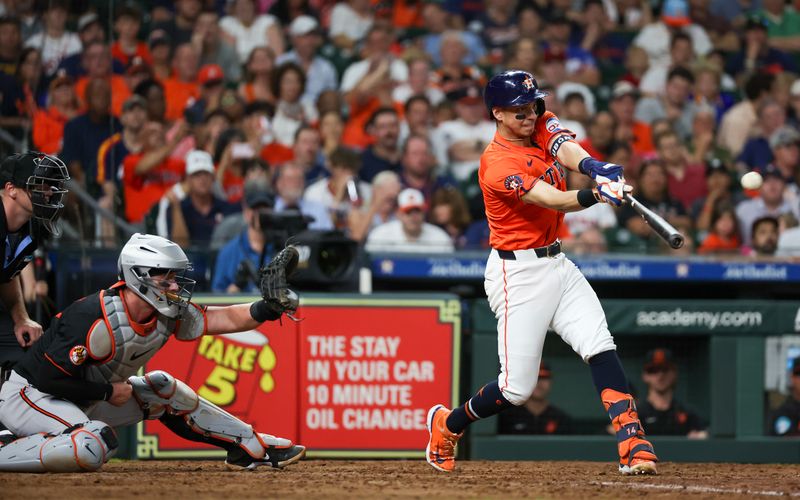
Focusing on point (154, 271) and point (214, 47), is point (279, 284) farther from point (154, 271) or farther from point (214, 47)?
point (214, 47)

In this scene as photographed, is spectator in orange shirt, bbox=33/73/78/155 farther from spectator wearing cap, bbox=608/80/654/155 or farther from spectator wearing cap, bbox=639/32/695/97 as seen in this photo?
spectator wearing cap, bbox=639/32/695/97

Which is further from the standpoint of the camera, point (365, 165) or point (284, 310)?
point (365, 165)

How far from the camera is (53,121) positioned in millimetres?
7855

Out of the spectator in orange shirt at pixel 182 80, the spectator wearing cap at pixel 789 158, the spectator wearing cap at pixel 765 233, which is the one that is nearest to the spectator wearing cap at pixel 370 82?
the spectator in orange shirt at pixel 182 80

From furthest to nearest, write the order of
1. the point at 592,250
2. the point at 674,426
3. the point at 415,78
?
the point at 415,78, the point at 592,250, the point at 674,426

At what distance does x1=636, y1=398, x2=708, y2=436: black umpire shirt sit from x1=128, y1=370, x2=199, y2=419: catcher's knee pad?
337 centimetres

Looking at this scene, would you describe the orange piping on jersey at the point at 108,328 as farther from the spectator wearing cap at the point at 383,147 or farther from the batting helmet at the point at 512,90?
Result: the spectator wearing cap at the point at 383,147

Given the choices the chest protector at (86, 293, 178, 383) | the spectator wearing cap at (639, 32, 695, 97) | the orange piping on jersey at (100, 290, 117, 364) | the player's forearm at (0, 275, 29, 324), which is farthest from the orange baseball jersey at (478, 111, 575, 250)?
the spectator wearing cap at (639, 32, 695, 97)

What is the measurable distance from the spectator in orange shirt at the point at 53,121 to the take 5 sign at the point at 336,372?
145 centimetres

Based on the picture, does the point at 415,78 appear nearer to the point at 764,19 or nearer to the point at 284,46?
the point at 284,46

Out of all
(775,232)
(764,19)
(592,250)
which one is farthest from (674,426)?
(764,19)

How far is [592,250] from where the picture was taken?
910cm

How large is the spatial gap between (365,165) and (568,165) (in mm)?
4596

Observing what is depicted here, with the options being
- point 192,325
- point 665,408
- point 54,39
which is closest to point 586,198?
point 192,325
